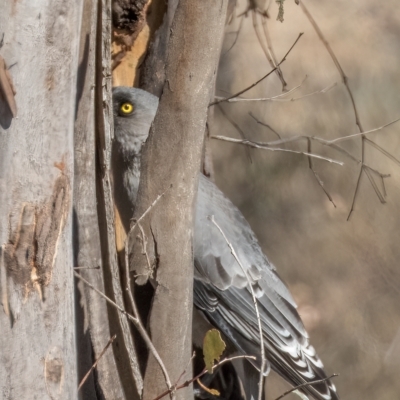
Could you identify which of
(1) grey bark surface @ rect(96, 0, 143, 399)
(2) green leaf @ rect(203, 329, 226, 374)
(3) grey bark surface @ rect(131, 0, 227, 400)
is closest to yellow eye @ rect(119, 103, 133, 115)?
(1) grey bark surface @ rect(96, 0, 143, 399)

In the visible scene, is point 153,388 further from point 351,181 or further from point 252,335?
point 351,181

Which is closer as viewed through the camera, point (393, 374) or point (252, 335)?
point (252, 335)

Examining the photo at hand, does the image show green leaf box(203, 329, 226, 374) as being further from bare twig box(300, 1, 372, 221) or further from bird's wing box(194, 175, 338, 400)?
bare twig box(300, 1, 372, 221)

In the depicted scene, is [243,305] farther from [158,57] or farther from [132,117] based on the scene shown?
[158,57]

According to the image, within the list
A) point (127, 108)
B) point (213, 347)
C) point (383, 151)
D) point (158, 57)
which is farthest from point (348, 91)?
point (213, 347)

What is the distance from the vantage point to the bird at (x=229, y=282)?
208cm

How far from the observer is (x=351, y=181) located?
244 cm

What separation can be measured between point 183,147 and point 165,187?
0.12 metres

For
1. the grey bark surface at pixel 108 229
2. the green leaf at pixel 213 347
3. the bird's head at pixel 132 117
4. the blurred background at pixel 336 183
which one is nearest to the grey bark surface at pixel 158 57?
the bird's head at pixel 132 117

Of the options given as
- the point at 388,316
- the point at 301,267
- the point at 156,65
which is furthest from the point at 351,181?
the point at 156,65

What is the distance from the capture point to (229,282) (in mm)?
2125

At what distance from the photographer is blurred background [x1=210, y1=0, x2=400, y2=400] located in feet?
7.84

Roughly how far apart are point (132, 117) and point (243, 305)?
82cm

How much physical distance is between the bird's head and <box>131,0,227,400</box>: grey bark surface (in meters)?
0.63
